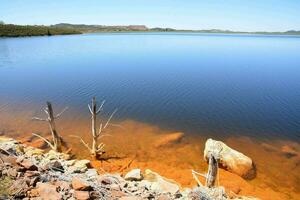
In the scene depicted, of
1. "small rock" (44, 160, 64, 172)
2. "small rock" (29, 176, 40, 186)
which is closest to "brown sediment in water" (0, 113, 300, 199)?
"small rock" (44, 160, 64, 172)

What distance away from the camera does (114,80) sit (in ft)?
110

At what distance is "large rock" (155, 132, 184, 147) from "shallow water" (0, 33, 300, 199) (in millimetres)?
464

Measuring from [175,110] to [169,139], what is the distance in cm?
580

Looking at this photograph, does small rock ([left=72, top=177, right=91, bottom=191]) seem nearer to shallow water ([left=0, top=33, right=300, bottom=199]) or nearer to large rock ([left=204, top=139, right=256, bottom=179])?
shallow water ([left=0, top=33, right=300, bottom=199])

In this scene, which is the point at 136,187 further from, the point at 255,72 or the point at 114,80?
the point at 255,72

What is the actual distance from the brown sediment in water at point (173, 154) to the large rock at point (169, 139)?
0.29 metres

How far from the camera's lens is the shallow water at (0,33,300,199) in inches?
604

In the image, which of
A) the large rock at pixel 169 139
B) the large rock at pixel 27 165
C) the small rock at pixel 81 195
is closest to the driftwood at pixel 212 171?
the small rock at pixel 81 195

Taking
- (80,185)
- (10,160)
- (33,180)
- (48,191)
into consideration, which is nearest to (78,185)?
(80,185)

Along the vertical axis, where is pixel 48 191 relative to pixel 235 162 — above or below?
above

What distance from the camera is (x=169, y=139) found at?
18.1 metres

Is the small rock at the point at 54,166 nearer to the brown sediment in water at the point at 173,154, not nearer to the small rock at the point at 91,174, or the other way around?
the small rock at the point at 91,174

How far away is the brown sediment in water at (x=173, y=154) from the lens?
13523 millimetres

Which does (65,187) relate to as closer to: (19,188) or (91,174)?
(19,188)
